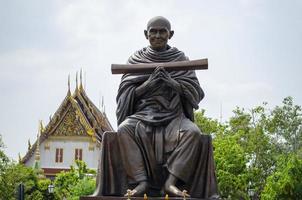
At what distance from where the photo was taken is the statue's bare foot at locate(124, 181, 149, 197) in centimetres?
857

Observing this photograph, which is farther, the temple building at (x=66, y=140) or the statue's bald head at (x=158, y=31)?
the temple building at (x=66, y=140)

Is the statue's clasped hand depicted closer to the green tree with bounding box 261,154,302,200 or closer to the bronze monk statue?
the bronze monk statue

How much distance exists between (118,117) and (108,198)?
138 cm

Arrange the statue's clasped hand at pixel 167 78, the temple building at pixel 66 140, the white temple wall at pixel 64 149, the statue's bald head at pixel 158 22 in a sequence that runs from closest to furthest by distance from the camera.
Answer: the statue's clasped hand at pixel 167 78 < the statue's bald head at pixel 158 22 < the temple building at pixel 66 140 < the white temple wall at pixel 64 149

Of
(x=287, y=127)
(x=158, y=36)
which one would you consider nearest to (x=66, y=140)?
(x=287, y=127)

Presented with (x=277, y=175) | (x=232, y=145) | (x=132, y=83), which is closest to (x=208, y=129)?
(x=232, y=145)

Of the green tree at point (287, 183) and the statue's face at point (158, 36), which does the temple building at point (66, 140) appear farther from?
the statue's face at point (158, 36)

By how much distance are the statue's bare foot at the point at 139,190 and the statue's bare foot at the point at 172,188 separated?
0.87 ft

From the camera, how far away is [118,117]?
9547 mm

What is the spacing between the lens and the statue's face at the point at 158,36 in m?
9.72

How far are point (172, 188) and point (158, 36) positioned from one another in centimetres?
237

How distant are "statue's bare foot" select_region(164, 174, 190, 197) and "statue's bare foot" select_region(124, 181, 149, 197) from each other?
265mm

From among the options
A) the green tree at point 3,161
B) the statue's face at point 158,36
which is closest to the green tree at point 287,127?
the green tree at point 3,161

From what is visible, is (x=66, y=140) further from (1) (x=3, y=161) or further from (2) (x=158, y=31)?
(2) (x=158, y=31)
